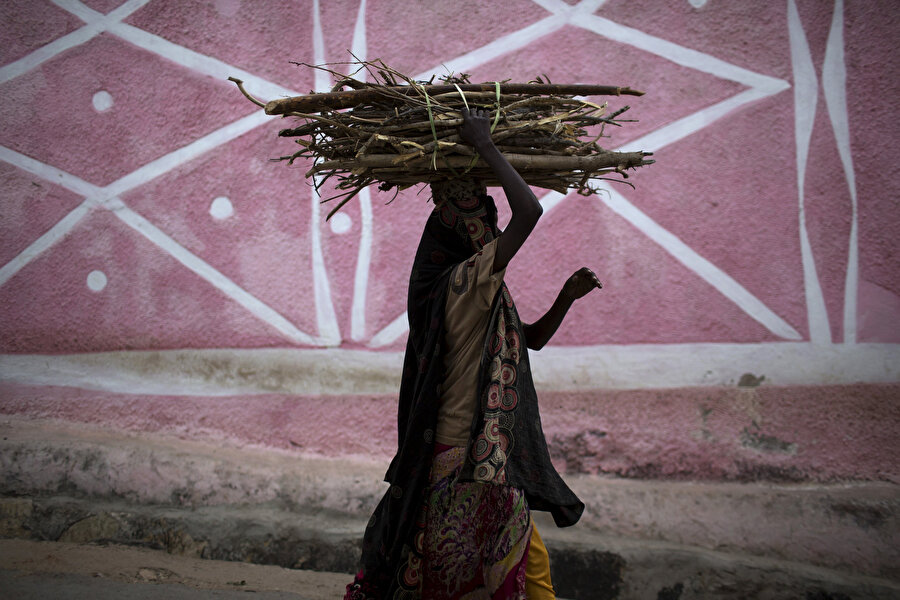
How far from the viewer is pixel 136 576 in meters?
3.50

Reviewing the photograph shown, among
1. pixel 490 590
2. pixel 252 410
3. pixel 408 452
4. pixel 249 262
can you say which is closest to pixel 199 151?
pixel 249 262

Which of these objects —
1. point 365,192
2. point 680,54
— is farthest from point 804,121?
point 365,192

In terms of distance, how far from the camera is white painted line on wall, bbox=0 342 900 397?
3863 millimetres

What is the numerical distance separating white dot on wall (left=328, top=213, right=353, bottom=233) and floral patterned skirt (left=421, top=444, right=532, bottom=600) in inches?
82.9

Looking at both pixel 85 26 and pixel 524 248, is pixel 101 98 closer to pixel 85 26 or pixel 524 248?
pixel 85 26

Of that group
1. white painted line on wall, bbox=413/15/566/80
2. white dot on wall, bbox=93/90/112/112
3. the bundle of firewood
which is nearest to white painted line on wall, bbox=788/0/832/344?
white painted line on wall, bbox=413/15/566/80

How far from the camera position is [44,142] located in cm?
430

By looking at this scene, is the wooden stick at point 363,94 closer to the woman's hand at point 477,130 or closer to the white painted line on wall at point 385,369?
the woman's hand at point 477,130

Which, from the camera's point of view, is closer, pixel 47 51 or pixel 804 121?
pixel 804 121

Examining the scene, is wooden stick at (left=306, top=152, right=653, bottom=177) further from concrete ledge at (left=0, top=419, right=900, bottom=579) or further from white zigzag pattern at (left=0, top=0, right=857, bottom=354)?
concrete ledge at (left=0, top=419, right=900, bottom=579)

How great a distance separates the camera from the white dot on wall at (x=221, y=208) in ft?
13.9

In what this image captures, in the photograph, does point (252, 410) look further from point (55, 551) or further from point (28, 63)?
point (28, 63)

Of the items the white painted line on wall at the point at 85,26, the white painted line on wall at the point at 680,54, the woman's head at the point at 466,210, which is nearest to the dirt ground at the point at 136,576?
the woman's head at the point at 466,210

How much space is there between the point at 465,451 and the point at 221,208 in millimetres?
2619
